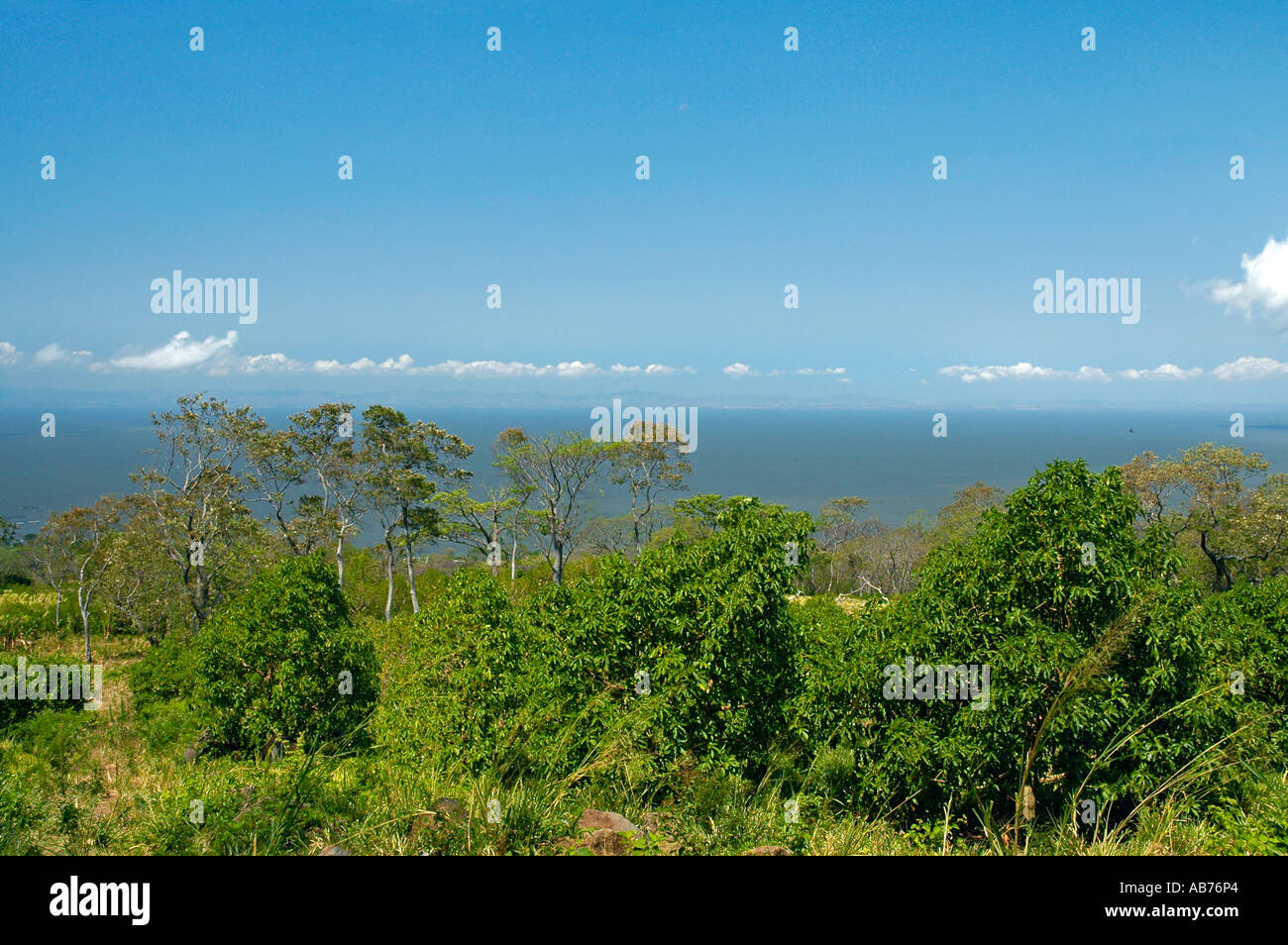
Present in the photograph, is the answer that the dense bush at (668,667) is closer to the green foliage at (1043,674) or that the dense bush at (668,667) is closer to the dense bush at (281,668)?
the green foliage at (1043,674)

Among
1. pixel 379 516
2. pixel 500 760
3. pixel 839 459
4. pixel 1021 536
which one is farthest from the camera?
pixel 839 459

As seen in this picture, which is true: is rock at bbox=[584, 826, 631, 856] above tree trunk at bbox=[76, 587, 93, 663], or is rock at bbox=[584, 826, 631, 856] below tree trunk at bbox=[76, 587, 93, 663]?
above

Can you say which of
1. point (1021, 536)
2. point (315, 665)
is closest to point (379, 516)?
point (315, 665)

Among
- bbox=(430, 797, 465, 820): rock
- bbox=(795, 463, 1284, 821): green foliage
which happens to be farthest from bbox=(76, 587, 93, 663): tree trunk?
bbox=(430, 797, 465, 820): rock

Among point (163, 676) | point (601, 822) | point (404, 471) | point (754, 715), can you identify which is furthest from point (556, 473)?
point (601, 822)

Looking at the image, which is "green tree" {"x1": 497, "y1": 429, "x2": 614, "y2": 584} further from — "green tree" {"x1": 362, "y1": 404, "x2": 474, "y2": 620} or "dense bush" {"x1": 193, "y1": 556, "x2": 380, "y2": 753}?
"dense bush" {"x1": 193, "y1": 556, "x2": 380, "y2": 753}
